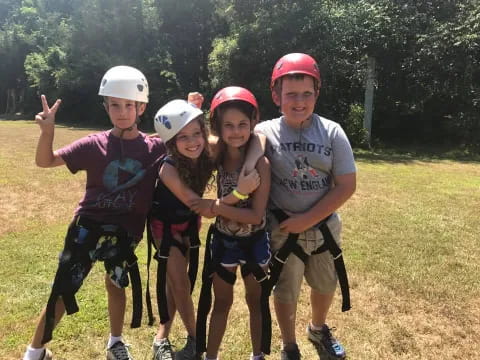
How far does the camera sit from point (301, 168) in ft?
10.0

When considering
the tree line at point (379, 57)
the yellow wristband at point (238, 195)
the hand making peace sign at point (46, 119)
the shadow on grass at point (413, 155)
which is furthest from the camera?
the tree line at point (379, 57)

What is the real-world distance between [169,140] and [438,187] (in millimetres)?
8955

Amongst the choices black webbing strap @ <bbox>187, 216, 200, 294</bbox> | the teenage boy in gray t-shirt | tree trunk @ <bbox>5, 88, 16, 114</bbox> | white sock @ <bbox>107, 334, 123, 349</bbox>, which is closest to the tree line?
the teenage boy in gray t-shirt

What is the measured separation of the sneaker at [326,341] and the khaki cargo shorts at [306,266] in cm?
52

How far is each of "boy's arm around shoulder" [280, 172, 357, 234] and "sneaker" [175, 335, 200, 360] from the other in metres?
1.25

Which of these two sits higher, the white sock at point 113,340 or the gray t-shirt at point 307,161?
the gray t-shirt at point 307,161

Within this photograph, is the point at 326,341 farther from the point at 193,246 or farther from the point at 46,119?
the point at 46,119

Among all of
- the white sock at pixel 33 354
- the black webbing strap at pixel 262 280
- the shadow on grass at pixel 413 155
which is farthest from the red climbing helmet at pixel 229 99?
the shadow on grass at pixel 413 155

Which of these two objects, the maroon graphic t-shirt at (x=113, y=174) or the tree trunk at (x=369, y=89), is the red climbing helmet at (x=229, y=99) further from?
the tree trunk at (x=369, y=89)

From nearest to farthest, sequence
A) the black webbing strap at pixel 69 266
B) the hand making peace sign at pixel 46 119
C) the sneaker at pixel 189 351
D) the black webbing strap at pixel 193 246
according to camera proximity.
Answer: the hand making peace sign at pixel 46 119
the black webbing strap at pixel 69 266
the black webbing strap at pixel 193 246
the sneaker at pixel 189 351

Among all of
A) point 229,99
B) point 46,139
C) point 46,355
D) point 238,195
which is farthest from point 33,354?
point 229,99

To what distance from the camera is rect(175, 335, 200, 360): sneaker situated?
3.40 meters

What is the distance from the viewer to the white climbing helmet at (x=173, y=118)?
2.95 meters

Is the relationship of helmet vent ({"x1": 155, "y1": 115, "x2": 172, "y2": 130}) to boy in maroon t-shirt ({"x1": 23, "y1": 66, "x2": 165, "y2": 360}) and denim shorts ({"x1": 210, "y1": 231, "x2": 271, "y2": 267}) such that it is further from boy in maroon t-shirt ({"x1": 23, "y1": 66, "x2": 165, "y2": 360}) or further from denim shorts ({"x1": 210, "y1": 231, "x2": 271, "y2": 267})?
denim shorts ({"x1": 210, "y1": 231, "x2": 271, "y2": 267})
